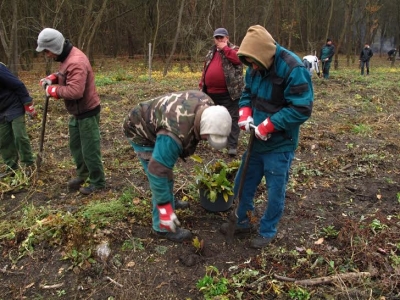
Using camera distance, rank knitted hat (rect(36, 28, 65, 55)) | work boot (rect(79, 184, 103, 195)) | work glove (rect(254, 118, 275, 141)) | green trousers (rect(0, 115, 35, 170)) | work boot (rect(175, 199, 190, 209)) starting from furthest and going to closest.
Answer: green trousers (rect(0, 115, 35, 170)), work boot (rect(79, 184, 103, 195)), work boot (rect(175, 199, 190, 209)), knitted hat (rect(36, 28, 65, 55)), work glove (rect(254, 118, 275, 141))

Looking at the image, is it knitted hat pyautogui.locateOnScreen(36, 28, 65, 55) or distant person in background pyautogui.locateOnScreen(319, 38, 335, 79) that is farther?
distant person in background pyautogui.locateOnScreen(319, 38, 335, 79)

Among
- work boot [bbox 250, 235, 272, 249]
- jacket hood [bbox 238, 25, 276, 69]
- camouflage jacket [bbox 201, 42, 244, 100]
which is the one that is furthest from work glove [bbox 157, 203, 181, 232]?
camouflage jacket [bbox 201, 42, 244, 100]

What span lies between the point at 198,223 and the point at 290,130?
1.45 metres

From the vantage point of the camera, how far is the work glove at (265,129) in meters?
2.79

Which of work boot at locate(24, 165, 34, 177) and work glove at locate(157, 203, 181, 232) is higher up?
work glove at locate(157, 203, 181, 232)

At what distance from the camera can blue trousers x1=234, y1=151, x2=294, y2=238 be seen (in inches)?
116

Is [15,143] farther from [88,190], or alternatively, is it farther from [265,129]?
[265,129]

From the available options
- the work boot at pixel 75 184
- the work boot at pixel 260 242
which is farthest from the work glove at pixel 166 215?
the work boot at pixel 75 184

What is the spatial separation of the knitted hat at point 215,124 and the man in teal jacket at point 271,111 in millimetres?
479

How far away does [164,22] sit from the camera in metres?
23.6

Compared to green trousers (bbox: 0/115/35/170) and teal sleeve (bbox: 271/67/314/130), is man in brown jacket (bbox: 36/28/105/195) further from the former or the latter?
teal sleeve (bbox: 271/67/314/130)

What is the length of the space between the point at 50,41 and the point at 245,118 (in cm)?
217

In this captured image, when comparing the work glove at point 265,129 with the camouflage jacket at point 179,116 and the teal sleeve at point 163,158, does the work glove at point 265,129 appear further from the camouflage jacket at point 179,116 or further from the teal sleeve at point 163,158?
the teal sleeve at point 163,158

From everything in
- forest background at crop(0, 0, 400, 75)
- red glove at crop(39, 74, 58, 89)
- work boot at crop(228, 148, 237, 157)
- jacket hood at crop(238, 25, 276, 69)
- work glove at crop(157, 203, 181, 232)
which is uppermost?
forest background at crop(0, 0, 400, 75)
